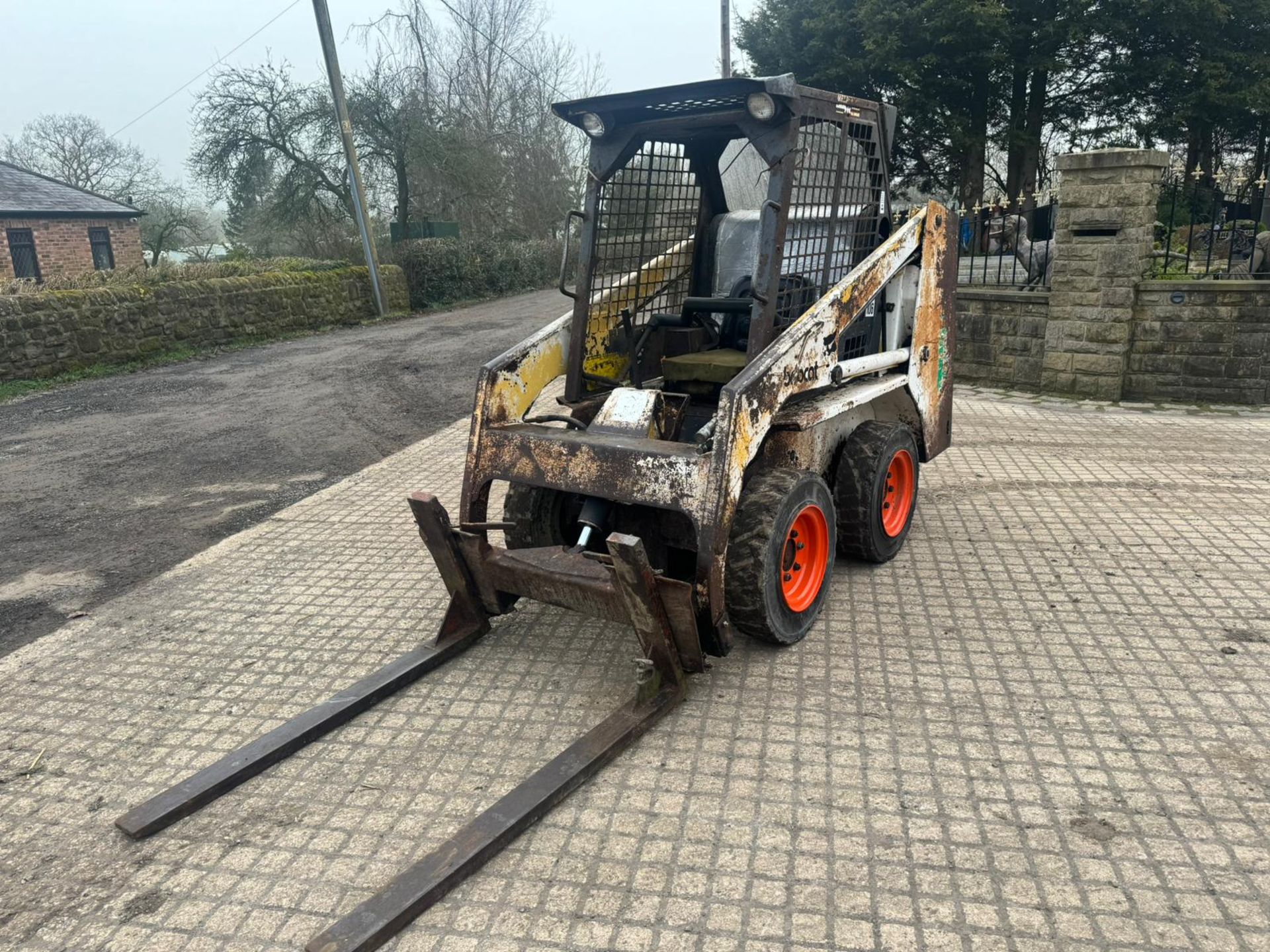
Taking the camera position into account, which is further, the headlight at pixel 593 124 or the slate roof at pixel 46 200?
the slate roof at pixel 46 200

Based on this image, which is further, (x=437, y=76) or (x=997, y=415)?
(x=437, y=76)

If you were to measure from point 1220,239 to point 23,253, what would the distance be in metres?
27.5

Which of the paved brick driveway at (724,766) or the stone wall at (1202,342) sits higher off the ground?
the stone wall at (1202,342)

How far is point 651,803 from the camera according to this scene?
3285 millimetres

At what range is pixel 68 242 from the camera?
25.5 m

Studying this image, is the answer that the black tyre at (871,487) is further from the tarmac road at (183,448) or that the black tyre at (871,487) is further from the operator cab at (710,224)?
the tarmac road at (183,448)

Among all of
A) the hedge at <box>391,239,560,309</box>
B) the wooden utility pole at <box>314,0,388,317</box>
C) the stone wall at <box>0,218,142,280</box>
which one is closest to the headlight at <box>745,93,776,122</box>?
A: the wooden utility pole at <box>314,0,388,317</box>

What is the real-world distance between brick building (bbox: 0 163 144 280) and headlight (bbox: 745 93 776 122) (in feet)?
79.2

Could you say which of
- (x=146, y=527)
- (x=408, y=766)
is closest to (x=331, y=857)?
(x=408, y=766)

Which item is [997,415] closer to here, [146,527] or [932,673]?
[932,673]

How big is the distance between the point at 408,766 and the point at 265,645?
60.0 inches

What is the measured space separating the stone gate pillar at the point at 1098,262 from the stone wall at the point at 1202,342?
0.66 ft

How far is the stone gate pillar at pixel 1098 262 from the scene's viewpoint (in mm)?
9305

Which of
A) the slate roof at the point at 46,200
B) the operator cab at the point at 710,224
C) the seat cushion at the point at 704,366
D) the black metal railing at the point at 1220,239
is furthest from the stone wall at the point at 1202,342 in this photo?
the slate roof at the point at 46,200
